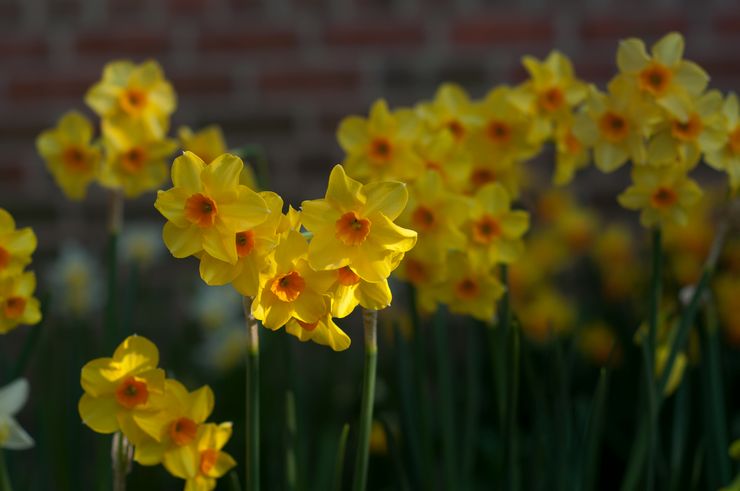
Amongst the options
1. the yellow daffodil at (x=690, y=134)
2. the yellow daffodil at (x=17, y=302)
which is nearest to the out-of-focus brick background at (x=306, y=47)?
the yellow daffodil at (x=690, y=134)

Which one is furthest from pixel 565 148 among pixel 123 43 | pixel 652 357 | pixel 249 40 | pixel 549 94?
pixel 123 43

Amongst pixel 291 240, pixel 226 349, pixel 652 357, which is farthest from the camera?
pixel 226 349

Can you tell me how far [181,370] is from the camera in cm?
201

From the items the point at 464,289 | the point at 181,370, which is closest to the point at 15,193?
the point at 181,370

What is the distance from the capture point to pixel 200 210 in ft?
2.48

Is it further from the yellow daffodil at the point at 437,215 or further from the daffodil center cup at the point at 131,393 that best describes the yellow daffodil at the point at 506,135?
the daffodil center cup at the point at 131,393

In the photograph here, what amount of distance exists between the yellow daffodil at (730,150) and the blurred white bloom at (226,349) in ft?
3.58

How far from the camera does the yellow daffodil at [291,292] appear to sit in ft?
2.47

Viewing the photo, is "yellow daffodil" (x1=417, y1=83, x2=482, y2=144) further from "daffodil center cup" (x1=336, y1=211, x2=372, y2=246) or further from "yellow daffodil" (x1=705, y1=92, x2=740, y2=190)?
"daffodil center cup" (x1=336, y1=211, x2=372, y2=246)

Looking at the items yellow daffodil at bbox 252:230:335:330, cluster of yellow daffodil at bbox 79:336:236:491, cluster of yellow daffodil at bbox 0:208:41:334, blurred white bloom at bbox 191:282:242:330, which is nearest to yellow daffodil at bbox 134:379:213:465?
cluster of yellow daffodil at bbox 79:336:236:491

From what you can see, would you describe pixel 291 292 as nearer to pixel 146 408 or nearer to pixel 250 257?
pixel 250 257

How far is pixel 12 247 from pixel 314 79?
1.48 meters

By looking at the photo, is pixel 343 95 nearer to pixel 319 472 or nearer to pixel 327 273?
pixel 319 472

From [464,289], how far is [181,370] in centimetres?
106
